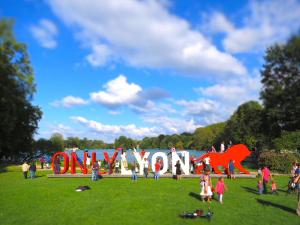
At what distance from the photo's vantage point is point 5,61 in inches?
1848

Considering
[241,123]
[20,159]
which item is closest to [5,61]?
[20,159]

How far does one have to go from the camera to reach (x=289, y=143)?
4659 centimetres

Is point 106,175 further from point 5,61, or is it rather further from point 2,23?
point 2,23

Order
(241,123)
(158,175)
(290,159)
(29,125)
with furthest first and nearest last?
(241,123) < (29,125) < (290,159) < (158,175)

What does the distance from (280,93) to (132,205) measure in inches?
1690

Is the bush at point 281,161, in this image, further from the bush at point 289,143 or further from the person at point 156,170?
the person at point 156,170

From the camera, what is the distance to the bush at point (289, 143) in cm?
4627

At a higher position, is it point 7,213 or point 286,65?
point 286,65

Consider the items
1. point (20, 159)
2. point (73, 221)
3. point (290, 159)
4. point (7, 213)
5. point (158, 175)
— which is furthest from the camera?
point (20, 159)

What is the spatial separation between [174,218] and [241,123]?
66.4m

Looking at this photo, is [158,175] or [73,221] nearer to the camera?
[73,221]

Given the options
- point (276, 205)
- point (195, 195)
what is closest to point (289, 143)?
→ point (195, 195)

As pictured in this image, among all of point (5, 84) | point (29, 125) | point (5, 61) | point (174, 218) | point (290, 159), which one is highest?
point (5, 61)

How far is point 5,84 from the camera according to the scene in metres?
45.9
